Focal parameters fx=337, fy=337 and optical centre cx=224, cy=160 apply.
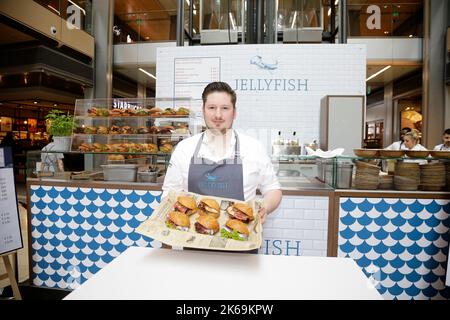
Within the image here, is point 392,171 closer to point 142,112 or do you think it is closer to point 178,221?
point 178,221

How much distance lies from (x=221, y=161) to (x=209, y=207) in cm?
41

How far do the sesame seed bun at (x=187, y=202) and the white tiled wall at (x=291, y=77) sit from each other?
422cm

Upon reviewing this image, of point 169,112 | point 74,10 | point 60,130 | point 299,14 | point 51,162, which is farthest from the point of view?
point 74,10

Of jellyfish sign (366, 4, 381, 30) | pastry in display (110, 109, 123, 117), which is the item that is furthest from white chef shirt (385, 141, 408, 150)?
pastry in display (110, 109, 123, 117)

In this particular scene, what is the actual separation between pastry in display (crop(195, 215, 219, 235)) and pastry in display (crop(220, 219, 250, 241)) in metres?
0.03

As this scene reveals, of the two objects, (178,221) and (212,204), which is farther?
(212,204)

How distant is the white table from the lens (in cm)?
111

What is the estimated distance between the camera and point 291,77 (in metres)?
5.65

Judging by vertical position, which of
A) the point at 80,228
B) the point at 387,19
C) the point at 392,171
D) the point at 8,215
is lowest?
the point at 80,228

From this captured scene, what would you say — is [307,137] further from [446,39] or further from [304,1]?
[446,39]

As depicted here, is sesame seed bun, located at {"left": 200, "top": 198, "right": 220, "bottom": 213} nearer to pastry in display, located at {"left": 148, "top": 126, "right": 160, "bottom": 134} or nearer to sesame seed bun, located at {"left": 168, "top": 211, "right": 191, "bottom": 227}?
sesame seed bun, located at {"left": 168, "top": 211, "right": 191, "bottom": 227}

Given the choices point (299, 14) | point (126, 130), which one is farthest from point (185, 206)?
point (299, 14)

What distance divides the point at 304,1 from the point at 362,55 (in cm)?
176
